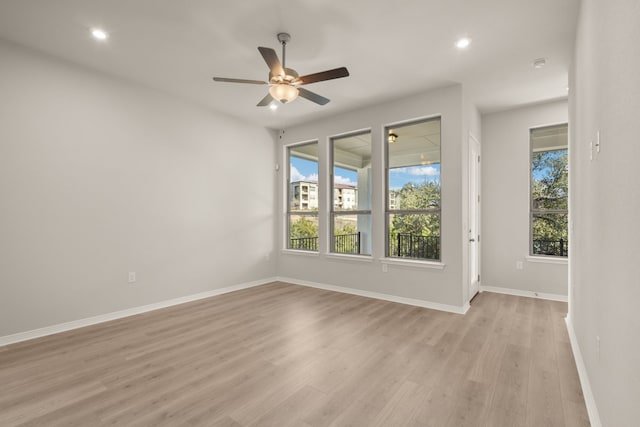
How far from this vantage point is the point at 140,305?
4.02 meters

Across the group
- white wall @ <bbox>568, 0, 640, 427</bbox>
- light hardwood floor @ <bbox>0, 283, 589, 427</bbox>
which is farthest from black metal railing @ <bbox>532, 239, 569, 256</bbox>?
white wall @ <bbox>568, 0, 640, 427</bbox>

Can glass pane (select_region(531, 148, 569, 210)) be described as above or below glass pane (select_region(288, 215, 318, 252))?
above

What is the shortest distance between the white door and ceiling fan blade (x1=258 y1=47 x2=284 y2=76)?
3050mm

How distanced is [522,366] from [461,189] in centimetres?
217

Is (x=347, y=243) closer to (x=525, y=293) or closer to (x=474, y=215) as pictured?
(x=474, y=215)

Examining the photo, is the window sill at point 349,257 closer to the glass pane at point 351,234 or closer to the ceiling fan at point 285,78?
the glass pane at point 351,234

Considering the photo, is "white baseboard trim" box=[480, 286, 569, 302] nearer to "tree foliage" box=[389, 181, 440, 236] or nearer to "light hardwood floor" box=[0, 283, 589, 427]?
"light hardwood floor" box=[0, 283, 589, 427]

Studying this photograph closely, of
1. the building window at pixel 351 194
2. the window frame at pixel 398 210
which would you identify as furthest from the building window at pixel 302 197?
the window frame at pixel 398 210

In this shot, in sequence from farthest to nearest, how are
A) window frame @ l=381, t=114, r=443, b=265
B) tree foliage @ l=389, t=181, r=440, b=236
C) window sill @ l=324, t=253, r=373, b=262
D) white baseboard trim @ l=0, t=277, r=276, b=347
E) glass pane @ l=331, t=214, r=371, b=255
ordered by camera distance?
glass pane @ l=331, t=214, r=371, b=255 → window sill @ l=324, t=253, r=373, b=262 → tree foliage @ l=389, t=181, r=440, b=236 → window frame @ l=381, t=114, r=443, b=265 → white baseboard trim @ l=0, t=277, r=276, b=347

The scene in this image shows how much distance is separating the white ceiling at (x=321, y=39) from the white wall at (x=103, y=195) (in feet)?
1.39

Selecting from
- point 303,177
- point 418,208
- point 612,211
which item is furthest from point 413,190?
point 612,211

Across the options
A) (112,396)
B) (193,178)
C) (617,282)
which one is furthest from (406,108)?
(112,396)

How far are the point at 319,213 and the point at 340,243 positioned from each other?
65 centimetres

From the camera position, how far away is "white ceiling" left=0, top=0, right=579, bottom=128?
2.57 m
